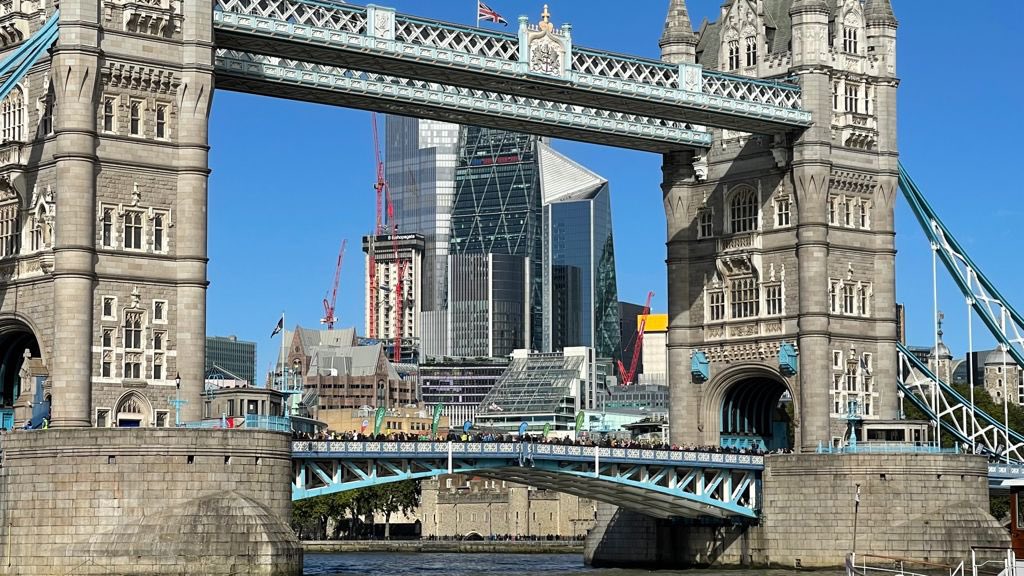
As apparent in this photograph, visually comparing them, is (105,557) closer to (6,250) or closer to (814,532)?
(6,250)

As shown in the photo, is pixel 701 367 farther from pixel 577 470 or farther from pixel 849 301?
pixel 577 470

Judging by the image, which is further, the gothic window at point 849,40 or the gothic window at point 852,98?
the gothic window at point 852,98

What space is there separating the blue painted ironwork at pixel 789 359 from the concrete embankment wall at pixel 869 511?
5947 mm

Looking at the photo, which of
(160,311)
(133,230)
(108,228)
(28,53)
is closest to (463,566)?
(160,311)

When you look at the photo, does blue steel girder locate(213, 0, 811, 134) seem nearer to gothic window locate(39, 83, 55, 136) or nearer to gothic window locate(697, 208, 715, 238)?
gothic window locate(697, 208, 715, 238)

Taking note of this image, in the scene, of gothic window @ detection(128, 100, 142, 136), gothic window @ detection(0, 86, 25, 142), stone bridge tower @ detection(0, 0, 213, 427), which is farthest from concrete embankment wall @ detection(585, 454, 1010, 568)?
gothic window @ detection(0, 86, 25, 142)

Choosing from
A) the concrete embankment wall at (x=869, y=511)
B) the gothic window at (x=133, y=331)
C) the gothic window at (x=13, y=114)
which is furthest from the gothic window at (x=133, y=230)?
the concrete embankment wall at (x=869, y=511)

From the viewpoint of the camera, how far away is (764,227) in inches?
4552

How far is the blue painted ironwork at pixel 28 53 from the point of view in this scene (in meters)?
85.8

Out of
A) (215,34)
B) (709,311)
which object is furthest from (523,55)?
(709,311)

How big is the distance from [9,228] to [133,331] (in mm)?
8224

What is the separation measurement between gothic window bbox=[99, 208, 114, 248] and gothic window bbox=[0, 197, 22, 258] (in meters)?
4.80

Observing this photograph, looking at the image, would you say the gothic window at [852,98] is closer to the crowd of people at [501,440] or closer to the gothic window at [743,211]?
the gothic window at [743,211]

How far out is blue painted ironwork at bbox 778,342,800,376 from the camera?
113375 mm
